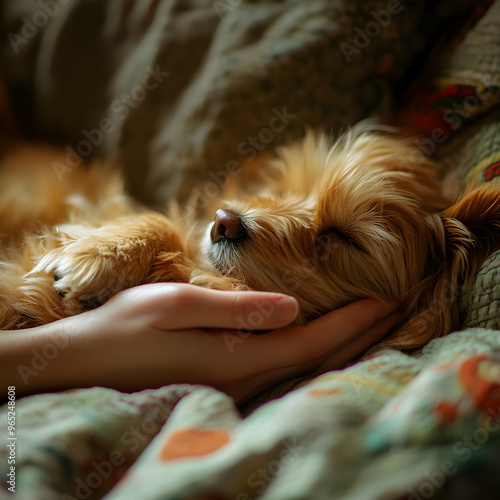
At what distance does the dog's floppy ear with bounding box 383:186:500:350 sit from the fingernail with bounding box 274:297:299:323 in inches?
14.5

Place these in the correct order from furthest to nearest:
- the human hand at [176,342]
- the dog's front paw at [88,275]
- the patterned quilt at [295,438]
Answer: the dog's front paw at [88,275] < the human hand at [176,342] < the patterned quilt at [295,438]

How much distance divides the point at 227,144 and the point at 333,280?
89cm

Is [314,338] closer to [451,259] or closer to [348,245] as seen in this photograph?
[348,245]

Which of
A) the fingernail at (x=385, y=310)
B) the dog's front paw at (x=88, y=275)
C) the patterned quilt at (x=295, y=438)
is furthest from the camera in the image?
the fingernail at (x=385, y=310)

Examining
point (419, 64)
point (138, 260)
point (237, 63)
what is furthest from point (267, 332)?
point (419, 64)

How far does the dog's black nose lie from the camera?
4.99 feet

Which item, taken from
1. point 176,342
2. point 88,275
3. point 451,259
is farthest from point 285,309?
point 451,259

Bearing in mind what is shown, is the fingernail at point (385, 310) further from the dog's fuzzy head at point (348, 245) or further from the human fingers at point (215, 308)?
the human fingers at point (215, 308)

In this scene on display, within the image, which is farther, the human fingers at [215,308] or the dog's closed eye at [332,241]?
the dog's closed eye at [332,241]

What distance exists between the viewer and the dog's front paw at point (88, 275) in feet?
4.34

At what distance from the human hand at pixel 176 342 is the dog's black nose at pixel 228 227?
13.2 inches

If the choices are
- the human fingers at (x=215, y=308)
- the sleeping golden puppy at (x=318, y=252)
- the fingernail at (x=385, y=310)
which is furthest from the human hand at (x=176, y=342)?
the fingernail at (x=385, y=310)

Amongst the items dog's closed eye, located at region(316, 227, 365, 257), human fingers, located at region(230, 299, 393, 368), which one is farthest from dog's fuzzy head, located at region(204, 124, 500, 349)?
human fingers, located at region(230, 299, 393, 368)

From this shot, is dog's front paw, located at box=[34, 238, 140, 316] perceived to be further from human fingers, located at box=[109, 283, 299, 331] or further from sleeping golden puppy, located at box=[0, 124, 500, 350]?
human fingers, located at box=[109, 283, 299, 331]
